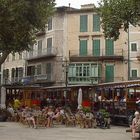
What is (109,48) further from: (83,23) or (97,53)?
(83,23)

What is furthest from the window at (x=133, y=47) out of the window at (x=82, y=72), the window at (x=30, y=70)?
the window at (x=30, y=70)

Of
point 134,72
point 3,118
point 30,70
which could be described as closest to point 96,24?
point 134,72

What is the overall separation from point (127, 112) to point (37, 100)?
48.6 feet

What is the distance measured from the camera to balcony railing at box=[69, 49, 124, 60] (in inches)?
2092

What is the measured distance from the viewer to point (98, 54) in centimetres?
5441

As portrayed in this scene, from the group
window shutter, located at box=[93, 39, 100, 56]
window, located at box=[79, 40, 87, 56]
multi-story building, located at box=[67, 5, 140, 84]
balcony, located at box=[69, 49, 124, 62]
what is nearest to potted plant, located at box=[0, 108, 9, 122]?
multi-story building, located at box=[67, 5, 140, 84]

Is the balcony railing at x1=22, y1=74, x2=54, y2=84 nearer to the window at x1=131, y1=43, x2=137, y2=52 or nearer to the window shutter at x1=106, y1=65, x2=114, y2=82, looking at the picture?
the window shutter at x1=106, y1=65, x2=114, y2=82

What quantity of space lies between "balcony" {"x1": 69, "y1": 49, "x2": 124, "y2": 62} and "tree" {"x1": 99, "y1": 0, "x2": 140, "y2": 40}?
97.8 feet

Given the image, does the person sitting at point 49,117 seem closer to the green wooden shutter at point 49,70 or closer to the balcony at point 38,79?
the balcony at point 38,79

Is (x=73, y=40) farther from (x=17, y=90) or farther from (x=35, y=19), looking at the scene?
(x=35, y=19)

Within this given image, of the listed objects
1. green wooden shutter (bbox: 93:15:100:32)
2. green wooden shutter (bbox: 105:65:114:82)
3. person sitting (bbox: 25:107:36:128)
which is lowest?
person sitting (bbox: 25:107:36:128)

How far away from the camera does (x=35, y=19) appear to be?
28.4 m

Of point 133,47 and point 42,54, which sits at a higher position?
point 133,47

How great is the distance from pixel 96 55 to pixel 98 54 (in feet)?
0.92
